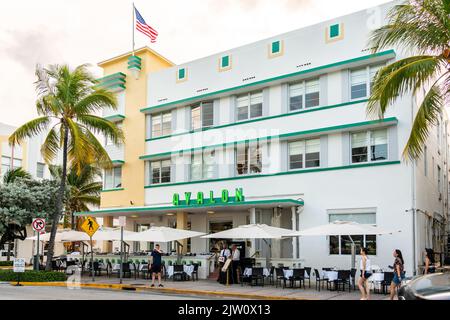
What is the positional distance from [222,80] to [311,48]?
5.68 m

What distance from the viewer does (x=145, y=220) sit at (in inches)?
1264

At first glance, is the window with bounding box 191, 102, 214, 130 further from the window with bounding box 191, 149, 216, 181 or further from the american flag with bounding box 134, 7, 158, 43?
the american flag with bounding box 134, 7, 158, 43

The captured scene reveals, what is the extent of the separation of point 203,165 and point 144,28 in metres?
9.69

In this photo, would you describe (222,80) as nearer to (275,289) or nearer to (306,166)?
(306,166)

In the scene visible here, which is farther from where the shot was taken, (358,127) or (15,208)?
(15,208)

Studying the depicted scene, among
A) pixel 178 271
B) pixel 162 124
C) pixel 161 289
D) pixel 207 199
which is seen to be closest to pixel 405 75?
pixel 161 289

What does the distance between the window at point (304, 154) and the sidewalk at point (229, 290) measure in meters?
5.83

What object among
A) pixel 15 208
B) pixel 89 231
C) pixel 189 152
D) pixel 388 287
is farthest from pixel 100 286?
pixel 15 208

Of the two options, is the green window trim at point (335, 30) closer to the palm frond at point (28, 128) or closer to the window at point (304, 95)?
the window at point (304, 95)

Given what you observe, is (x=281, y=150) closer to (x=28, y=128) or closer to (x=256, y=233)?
(x=256, y=233)

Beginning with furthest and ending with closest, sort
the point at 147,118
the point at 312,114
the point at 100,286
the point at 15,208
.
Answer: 1. the point at 15,208
2. the point at 147,118
3. the point at 312,114
4. the point at 100,286

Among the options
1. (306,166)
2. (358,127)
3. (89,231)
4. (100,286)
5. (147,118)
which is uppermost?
(147,118)

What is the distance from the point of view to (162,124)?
102 feet

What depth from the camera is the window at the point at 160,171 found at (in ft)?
101
